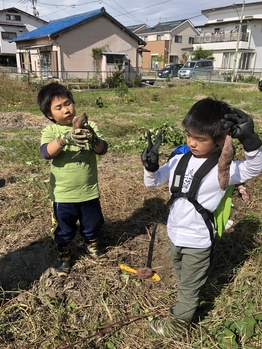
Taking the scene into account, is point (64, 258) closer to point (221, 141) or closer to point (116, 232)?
point (116, 232)

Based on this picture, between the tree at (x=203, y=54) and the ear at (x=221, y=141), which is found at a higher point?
the tree at (x=203, y=54)

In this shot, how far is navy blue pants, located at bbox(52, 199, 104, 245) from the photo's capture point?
7.66 feet

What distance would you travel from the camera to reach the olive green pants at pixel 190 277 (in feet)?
5.91

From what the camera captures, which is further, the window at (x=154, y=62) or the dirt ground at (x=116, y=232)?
the window at (x=154, y=62)

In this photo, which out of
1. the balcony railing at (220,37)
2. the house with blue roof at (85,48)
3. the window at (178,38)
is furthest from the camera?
the window at (178,38)

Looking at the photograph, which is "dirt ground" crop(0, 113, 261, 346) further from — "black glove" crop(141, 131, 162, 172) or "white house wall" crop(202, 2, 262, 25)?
"white house wall" crop(202, 2, 262, 25)

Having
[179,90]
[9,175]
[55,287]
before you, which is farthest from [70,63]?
[55,287]

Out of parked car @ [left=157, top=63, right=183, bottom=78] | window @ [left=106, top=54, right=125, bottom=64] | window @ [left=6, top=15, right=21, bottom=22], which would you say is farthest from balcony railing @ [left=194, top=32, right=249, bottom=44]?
window @ [left=6, top=15, right=21, bottom=22]

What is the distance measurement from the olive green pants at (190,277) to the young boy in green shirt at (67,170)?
0.86 meters

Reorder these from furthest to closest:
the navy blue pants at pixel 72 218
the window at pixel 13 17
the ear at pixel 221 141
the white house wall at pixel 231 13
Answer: the white house wall at pixel 231 13
the window at pixel 13 17
the navy blue pants at pixel 72 218
the ear at pixel 221 141

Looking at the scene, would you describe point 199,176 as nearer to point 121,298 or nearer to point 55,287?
point 121,298

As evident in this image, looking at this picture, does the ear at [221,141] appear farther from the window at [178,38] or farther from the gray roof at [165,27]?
the window at [178,38]

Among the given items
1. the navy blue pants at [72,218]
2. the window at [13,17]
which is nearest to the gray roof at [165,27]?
the window at [13,17]

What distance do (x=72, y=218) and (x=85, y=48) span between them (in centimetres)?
2289
